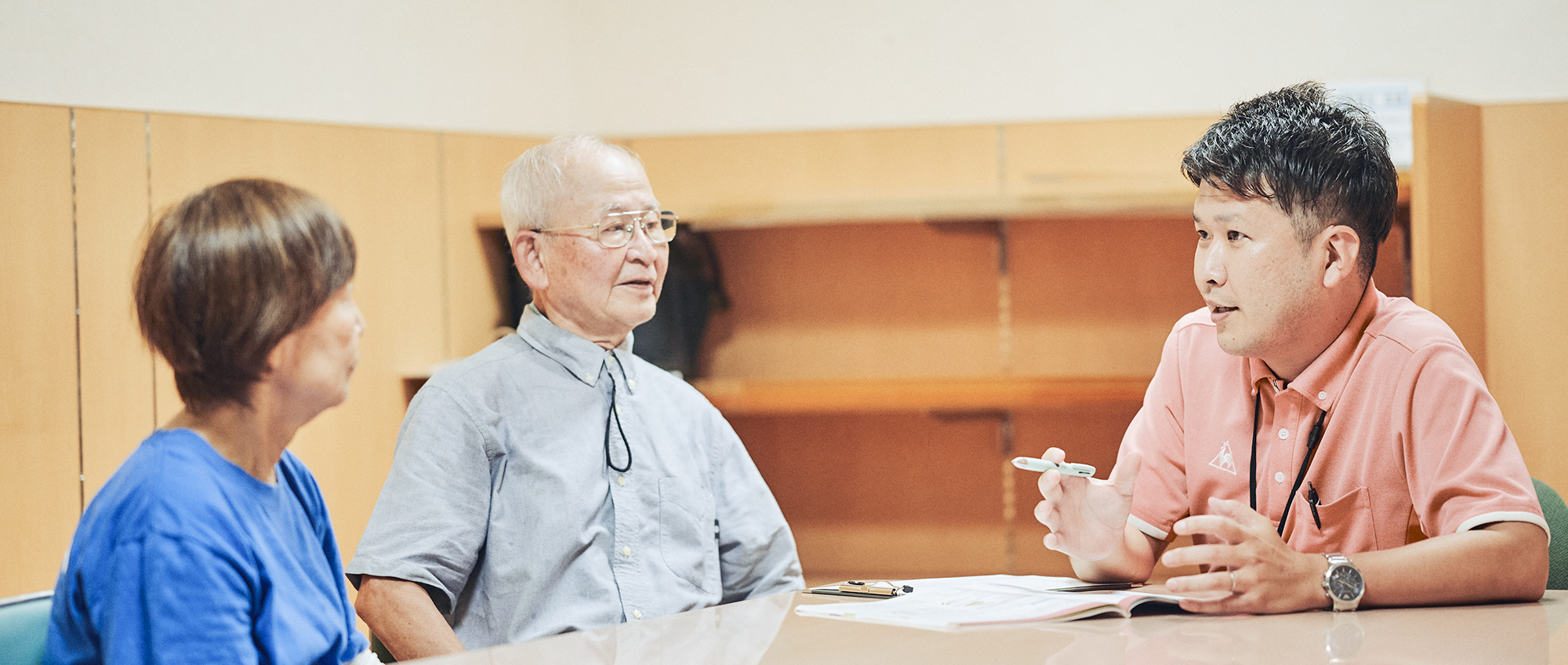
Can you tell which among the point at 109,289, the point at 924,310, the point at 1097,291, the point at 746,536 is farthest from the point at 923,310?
the point at 109,289

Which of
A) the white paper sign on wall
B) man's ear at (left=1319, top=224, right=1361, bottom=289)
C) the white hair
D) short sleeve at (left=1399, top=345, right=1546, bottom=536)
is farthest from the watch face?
the white paper sign on wall

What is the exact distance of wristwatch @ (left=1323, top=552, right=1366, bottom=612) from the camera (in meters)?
1.25

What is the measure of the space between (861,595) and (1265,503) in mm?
579

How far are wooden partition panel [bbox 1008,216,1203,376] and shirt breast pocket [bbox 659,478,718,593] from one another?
78.9 inches

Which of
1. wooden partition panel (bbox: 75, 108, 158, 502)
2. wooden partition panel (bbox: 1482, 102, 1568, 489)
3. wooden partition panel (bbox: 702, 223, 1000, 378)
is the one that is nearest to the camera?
wooden partition panel (bbox: 75, 108, 158, 502)

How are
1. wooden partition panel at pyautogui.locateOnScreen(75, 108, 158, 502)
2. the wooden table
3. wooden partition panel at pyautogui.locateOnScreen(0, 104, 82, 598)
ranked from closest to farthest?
1. the wooden table
2. wooden partition panel at pyautogui.locateOnScreen(0, 104, 82, 598)
3. wooden partition panel at pyautogui.locateOnScreen(75, 108, 158, 502)

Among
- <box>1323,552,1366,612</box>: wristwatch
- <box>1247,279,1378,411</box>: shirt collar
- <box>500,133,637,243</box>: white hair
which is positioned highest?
<box>500,133,637,243</box>: white hair

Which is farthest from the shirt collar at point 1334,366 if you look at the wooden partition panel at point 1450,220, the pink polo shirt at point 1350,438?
the wooden partition panel at point 1450,220

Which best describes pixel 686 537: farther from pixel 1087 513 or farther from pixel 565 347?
pixel 1087 513

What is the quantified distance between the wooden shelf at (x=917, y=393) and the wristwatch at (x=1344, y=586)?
6.30 ft

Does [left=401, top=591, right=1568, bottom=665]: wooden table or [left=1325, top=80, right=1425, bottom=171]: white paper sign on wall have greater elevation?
[left=1325, top=80, right=1425, bottom=171]: white paper sign on wall

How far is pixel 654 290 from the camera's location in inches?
71.5

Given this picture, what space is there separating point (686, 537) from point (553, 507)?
0.22 meters

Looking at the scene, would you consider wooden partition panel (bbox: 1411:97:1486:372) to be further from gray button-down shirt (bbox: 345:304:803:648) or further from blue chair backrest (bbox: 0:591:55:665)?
blue chair backrest (bbox: 0:591:55:665)
